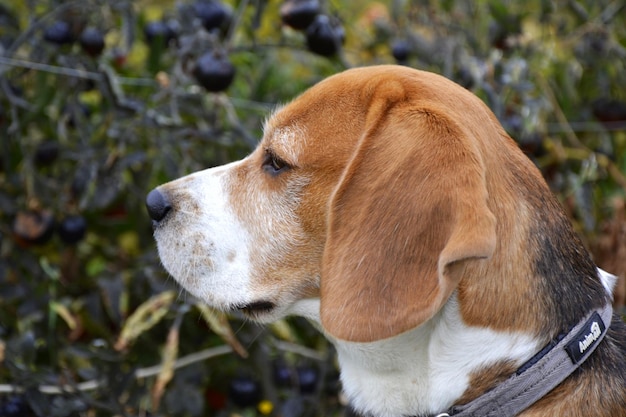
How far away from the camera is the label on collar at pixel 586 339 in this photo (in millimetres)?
2229

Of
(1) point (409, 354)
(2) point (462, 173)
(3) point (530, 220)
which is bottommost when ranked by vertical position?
(1) point (409, 354)

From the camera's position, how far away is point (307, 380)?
12.2 feet

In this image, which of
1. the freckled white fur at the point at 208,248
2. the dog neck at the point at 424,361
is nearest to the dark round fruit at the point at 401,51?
the freckled white fur at the point at 208,248

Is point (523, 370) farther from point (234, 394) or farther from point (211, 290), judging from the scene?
point (234, 394)

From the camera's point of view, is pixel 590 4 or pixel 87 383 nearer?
pixel 87 383

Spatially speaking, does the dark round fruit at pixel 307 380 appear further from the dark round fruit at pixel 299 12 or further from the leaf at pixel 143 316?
the dark round fruit at pixel 299 12

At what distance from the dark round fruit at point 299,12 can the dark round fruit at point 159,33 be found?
529mm

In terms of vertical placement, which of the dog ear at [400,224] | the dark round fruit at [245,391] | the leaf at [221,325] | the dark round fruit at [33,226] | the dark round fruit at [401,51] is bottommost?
the dark round fruit at [245,391]

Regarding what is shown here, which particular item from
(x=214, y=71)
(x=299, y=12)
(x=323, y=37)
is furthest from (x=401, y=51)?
(x=214, y=71)

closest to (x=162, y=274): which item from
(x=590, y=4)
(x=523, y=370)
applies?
(x=523, y=370)

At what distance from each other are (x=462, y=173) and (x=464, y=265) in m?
0.20

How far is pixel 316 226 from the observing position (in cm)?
253

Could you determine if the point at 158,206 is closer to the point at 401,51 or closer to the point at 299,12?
the point at 299,12

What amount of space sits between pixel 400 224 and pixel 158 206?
0.88 meters
